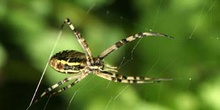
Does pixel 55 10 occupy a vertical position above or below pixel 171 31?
above

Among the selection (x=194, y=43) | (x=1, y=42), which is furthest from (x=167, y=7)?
(x=1, y=42)

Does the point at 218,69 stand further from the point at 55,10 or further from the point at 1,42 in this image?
the point at 1,42

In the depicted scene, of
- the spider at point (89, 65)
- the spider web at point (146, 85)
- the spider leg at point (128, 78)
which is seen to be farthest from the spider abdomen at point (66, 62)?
the spider web at point (146, 85)

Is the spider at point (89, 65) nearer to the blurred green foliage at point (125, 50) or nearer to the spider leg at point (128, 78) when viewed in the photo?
the spider leg at point (128, 78)

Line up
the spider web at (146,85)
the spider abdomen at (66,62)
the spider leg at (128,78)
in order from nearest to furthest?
the spider abdomen at (66,62), the spider leg at (128,78), the spider web at (146,85)

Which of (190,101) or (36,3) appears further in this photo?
(36,3)

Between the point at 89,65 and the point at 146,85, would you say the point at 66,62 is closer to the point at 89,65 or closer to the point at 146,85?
the point at 89,65
